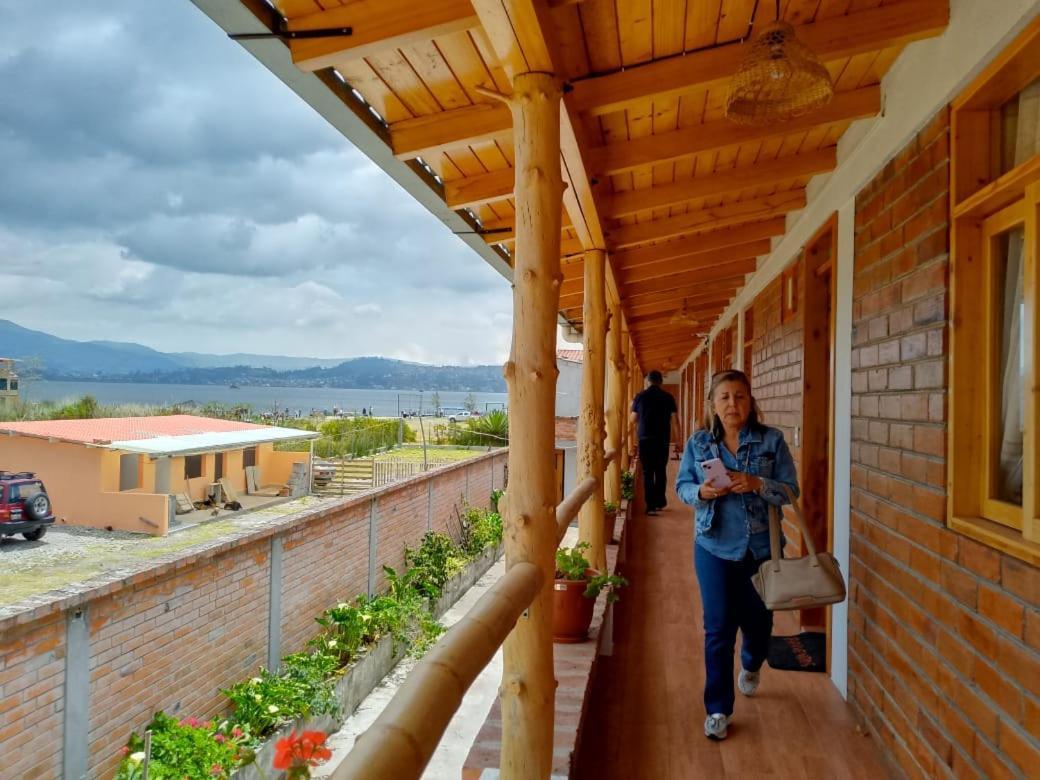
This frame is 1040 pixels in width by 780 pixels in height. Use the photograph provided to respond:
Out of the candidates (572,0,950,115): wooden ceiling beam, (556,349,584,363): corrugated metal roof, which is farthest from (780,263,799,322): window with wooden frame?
(556,349,584,363): corrugated metal roof

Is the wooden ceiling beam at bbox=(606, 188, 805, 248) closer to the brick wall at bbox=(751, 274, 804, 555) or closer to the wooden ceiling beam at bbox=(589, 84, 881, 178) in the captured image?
the brick wall at bbox=(751, 274, 804, 555)

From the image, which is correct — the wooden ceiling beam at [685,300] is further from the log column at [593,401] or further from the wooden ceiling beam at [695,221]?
the log column at [593,401]

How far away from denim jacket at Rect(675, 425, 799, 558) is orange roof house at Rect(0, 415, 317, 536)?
74.6 feet

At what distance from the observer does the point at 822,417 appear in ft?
13.4

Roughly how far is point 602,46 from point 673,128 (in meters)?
0.99

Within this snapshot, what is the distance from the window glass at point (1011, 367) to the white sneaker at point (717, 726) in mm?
1361

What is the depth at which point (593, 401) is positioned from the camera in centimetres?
438

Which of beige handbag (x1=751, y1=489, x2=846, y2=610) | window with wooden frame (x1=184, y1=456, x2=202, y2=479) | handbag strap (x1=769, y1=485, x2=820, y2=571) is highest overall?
handbag strap (x1=769, y1=485, x2=820, y2=571)

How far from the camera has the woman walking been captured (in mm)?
2701

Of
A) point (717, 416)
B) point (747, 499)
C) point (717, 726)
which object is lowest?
point (717, 726)

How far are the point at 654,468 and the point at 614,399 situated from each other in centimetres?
149

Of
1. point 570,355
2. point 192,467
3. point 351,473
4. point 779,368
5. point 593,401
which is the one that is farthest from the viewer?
point 351,473

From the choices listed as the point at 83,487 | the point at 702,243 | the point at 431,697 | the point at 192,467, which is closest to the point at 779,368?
the point at 702,243

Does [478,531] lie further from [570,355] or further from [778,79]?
[778,79]
